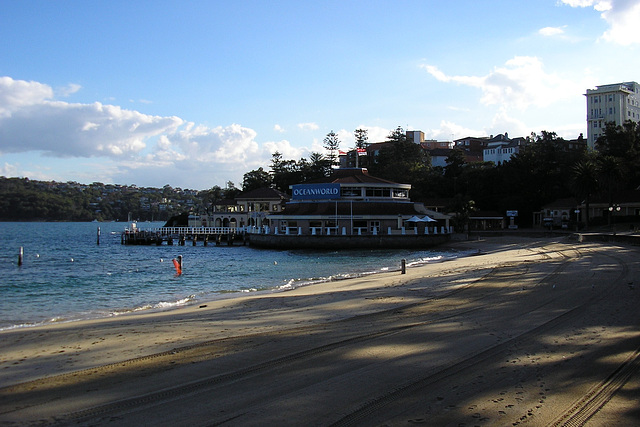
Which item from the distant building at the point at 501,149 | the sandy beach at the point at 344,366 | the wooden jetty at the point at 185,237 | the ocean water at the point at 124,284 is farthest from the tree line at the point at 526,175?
the sandy beach at the point at 344,366

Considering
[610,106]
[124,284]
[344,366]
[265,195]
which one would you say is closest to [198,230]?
[265,195]

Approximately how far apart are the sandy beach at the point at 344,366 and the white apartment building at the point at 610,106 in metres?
102

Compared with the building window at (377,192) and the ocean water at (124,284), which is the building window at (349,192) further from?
the ocean water at (124,284)

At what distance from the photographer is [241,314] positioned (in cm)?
1516

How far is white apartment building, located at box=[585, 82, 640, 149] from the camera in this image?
332 ft

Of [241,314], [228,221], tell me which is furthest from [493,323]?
[228,221]

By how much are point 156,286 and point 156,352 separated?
1721 cm

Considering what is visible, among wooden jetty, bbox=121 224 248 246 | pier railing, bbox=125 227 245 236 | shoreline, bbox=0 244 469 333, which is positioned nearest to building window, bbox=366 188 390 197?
wooden jetty, bbox=121 224 248 246

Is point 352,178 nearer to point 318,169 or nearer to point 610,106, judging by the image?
point 318,169

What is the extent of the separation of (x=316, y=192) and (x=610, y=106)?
74.7m

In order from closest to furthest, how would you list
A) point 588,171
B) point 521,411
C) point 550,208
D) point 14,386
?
point 521,411
point 14,386
point 588,171
point 550,208

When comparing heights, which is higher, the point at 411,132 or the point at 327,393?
the point at 411,132

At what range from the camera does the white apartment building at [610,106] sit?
101188 mm

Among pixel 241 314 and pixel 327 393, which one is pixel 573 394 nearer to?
pixel 327 393
